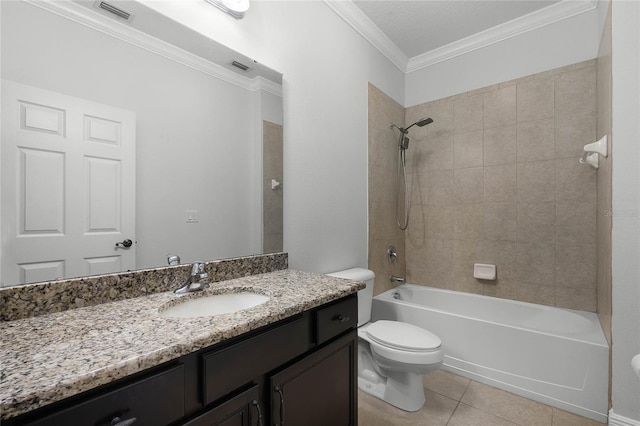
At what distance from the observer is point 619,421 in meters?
1.44

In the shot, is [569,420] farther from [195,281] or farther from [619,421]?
[195,281]

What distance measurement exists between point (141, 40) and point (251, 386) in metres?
1.30

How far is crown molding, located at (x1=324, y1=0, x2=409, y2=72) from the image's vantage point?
6.64 ft

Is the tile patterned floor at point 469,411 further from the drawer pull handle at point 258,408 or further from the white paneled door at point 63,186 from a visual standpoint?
the white paneled door at point 63,186

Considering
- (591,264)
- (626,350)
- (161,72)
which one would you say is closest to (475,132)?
(591,264)

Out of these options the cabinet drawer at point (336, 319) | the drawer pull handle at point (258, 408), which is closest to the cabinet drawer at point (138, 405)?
the drawer pull handle at point (258, 408)

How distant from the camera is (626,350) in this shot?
1.42 meters

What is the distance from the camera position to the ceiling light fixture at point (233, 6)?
130 cm

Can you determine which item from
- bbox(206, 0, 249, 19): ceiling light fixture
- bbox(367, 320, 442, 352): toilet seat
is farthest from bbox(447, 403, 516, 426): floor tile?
bbox(206, 0, 249, 19): ceiling light fixture

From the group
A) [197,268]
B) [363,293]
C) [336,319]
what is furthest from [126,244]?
Result: [363,293]

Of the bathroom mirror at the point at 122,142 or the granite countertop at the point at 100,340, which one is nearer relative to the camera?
the granite countertop at the point at 100,340

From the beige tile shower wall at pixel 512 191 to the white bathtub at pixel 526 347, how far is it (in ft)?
0.47

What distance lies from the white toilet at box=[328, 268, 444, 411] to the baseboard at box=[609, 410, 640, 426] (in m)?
0.85

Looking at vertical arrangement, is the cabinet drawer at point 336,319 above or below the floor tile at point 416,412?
above
